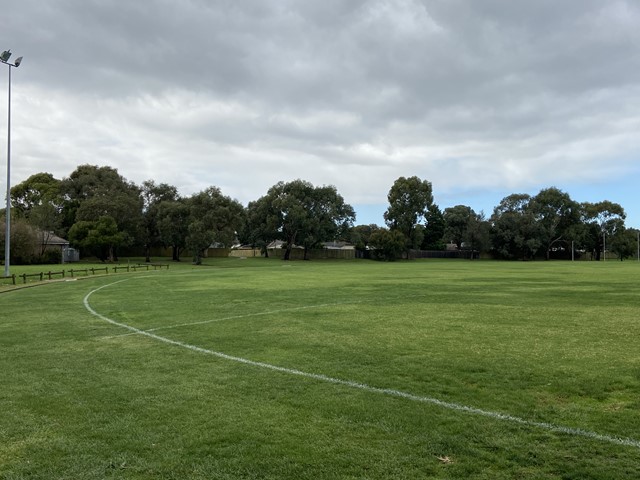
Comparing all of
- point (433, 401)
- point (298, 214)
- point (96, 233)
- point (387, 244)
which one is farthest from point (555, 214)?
point (433, 401)

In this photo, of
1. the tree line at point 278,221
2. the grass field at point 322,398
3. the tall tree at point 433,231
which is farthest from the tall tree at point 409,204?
the grass field at point 322,398

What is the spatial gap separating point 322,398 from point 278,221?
247 feet

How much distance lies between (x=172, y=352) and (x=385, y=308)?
8536 millimetres

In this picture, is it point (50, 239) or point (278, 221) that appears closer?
point (50, 239)

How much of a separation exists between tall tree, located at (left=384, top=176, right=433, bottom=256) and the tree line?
8.3 inches

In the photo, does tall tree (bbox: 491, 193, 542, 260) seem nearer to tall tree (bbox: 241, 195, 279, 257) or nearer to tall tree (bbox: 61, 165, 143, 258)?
tall tree (bbox: 241, 195, 279, 257)

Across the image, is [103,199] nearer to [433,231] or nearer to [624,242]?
[433,231]

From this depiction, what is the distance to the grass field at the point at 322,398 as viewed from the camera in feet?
14.8

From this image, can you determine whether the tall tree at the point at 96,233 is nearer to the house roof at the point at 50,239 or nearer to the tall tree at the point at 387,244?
the house roof at the point at 50,239

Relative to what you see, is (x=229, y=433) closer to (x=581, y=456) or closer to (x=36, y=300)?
(x=581, y=456)

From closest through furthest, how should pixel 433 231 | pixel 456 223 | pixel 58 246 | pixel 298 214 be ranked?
pixel 58 246 → pixel 298 214 → pixel 433 231 → pixel 456 223

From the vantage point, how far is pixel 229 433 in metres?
5.19

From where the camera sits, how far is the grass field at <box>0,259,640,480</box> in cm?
450

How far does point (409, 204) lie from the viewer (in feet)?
337
